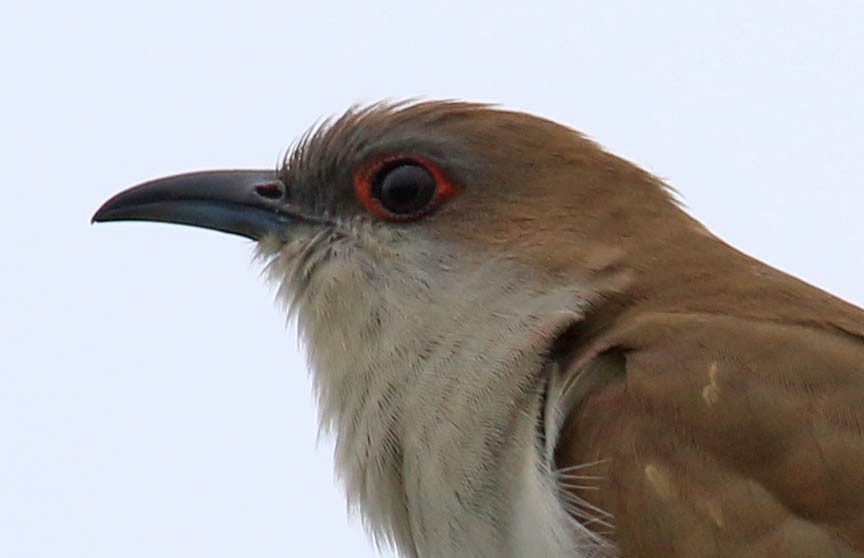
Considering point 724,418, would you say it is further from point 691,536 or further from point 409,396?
point 409,396

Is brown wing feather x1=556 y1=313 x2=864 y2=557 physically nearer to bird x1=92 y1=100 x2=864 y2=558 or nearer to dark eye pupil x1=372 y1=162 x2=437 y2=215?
bird x1=92 y1=100 x2=864 y2=558

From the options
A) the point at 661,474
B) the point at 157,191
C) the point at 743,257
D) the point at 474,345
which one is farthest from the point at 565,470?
the point at 157,191

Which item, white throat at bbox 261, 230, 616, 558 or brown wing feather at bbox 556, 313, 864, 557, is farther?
white throat at bbox 261, 230, 616, 558

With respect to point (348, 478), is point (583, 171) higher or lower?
higher

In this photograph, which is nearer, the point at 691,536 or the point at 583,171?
the point at 691,536

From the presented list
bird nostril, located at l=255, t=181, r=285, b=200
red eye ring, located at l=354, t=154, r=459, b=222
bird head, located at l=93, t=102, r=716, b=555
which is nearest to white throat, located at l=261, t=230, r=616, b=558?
bird head, located at l=93, t=102, r=716, b=555

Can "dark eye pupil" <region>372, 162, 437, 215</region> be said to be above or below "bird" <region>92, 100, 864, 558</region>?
above

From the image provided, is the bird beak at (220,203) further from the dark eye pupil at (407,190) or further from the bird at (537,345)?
the dark eye pupil at (407,190)
